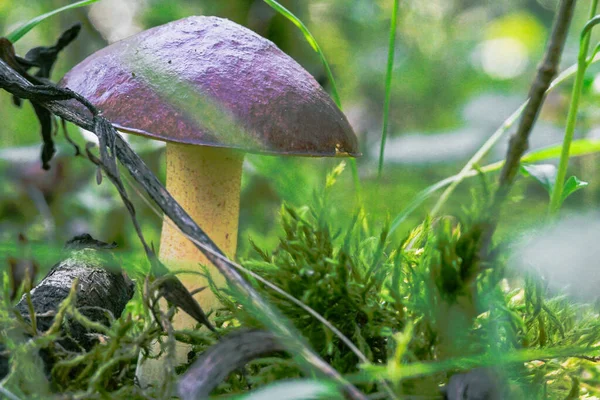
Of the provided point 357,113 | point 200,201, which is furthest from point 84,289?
point 357,113

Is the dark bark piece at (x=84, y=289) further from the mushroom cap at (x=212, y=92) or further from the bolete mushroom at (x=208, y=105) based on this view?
the mushroom cap at (x=212, y=92)

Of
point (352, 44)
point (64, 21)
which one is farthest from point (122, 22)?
point (352, 44)

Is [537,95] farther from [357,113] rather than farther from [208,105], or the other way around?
[357,113]

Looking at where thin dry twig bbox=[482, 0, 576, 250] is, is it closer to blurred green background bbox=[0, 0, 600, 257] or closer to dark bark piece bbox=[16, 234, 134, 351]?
blurred green background bbox=[0, 0, 600, 257]

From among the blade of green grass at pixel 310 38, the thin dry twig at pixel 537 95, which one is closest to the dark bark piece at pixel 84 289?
the blade of green grass at pixel 310 38

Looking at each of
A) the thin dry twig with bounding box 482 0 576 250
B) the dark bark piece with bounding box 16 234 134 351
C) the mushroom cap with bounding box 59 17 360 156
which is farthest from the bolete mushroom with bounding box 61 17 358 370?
the thin dry twig with bounding box 482 0 576 250

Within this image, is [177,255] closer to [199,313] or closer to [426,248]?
[199,313]
